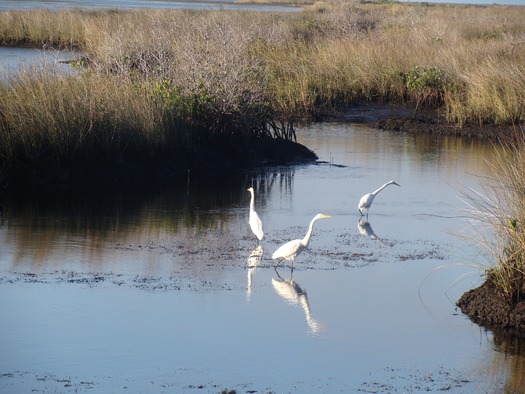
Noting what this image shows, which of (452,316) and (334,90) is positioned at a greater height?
(334,90)

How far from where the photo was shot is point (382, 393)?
7117 mm

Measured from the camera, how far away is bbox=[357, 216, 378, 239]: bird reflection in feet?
40.6

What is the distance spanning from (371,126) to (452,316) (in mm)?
14602

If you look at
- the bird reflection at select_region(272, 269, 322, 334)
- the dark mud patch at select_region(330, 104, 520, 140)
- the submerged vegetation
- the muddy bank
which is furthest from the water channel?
the dark mud patch at select_region(330, 104, 520, 140)

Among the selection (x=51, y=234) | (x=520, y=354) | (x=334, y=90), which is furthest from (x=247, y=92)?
(x=520, y=354)

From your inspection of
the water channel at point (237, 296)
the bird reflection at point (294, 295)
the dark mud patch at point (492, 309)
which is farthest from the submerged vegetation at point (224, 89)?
the dark mud patch at point (492, 309)

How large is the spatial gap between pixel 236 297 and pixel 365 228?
3.77 m

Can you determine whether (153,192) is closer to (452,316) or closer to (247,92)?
(247,92)

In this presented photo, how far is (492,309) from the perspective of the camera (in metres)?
8.95

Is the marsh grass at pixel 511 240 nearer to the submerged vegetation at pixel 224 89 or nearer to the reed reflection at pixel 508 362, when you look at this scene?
the reed reflection at pixel 508 362

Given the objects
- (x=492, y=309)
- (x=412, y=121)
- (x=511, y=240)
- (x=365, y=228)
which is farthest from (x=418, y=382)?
(x=412, y=121)

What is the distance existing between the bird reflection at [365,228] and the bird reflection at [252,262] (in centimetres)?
165

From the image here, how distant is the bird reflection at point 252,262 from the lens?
Answer: 9.80 metres

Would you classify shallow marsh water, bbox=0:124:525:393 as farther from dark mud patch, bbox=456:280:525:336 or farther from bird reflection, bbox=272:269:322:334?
dark mud patch, bbox=456:280:525:336
